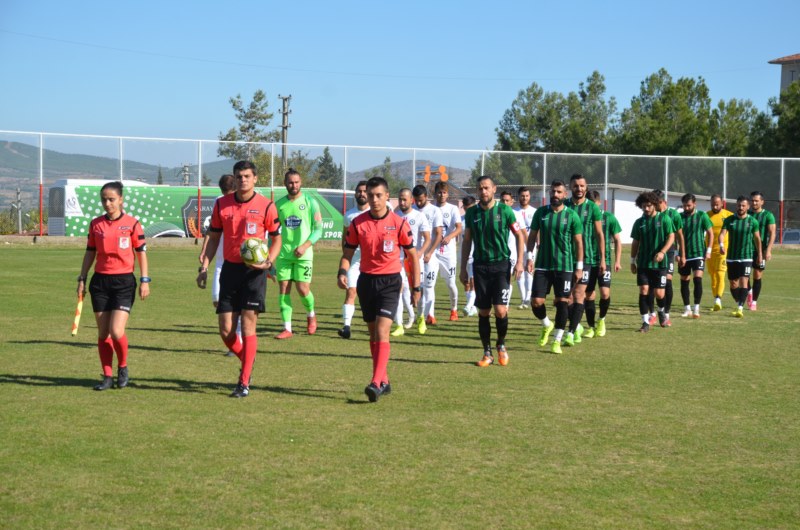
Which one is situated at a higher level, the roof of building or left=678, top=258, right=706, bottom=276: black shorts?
the roof of building

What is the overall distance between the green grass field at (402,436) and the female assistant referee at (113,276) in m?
0.36

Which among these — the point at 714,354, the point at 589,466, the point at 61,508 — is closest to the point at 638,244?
the point at 714,354

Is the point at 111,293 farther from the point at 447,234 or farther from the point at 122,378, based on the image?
the point at 447,234

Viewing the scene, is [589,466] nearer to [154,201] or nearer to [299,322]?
[299,322]

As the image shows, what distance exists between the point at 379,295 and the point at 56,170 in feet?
94.5

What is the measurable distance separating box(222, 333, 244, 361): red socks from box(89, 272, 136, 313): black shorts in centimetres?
97

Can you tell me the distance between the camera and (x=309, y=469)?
604cm

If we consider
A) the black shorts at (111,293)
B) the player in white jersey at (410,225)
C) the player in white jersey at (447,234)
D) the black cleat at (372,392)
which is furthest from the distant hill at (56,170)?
the black cleat at (372,392)

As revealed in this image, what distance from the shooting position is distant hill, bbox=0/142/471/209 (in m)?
34.0

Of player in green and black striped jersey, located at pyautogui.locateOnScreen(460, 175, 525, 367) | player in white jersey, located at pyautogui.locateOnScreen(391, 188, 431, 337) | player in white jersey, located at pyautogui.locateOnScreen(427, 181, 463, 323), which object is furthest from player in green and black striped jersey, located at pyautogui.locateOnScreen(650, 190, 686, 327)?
player in green and black striped jersey, located at pyautogui.locateOnScreen(460, 175, 525, 367)

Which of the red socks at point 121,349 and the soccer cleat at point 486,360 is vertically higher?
the red socks at point 121,349

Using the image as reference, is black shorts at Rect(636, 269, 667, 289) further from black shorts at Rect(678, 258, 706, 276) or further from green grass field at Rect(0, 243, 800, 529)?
black shorts at Rect(678, 258, 706, 276)

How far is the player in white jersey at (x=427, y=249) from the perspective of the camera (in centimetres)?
1345

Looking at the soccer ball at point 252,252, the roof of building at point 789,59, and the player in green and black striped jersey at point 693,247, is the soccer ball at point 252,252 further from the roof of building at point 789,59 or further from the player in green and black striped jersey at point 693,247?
the roof of building at point 789,59
